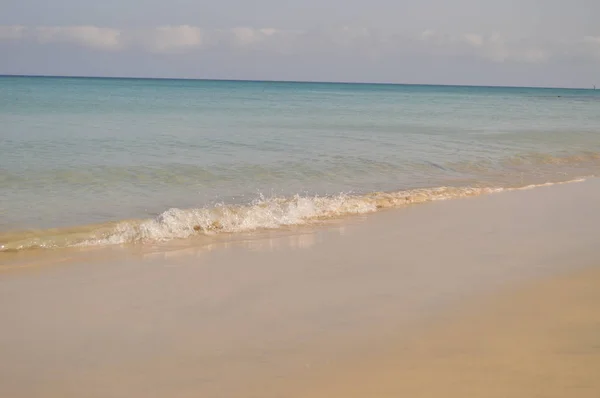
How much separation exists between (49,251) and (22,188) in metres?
3.58

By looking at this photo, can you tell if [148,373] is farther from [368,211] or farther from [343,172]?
[343,172]

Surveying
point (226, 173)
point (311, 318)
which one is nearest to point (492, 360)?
point (311, 318)

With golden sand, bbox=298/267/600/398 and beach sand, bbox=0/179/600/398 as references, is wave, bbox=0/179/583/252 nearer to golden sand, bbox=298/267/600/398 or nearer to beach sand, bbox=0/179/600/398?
beach sand, bbox=0/179/600/398

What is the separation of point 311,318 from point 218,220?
3.80 metres

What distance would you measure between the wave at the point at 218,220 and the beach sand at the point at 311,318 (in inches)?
18.2

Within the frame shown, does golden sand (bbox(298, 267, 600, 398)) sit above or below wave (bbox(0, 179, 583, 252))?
above

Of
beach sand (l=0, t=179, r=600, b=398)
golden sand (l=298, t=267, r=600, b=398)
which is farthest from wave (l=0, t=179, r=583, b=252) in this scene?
golden sand (l=298, t=267, r=600, b=398)

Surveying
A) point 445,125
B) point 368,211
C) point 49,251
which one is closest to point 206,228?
point 49,251

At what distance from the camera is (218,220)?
26.9 ft

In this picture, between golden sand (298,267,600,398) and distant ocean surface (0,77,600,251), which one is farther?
distant ocean surface (0,77,600,251)

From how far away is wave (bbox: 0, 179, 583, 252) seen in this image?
723 cm

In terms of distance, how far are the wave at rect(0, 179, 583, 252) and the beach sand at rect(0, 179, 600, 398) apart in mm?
462

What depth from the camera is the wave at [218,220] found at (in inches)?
285

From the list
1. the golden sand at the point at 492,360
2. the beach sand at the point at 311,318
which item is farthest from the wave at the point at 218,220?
the golden sand at the point at 492,360
